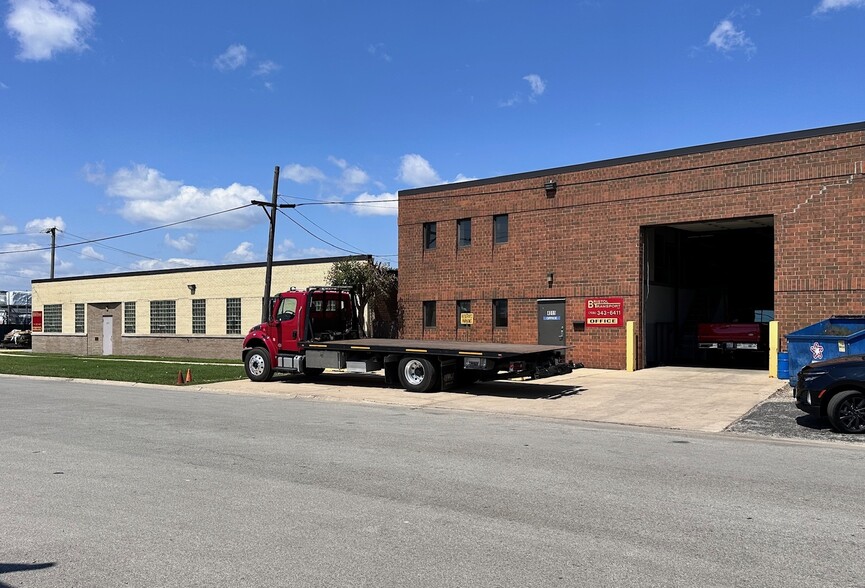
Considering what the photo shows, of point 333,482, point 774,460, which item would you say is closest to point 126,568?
point 333,482

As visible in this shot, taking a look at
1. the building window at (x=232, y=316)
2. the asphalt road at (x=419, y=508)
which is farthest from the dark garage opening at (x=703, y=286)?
the building window at (x=232, y=316)

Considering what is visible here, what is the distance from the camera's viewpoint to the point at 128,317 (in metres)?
38.4

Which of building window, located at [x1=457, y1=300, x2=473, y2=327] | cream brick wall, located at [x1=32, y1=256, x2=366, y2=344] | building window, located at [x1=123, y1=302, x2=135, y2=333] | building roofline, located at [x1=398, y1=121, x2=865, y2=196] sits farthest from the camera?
building window, located at [x1=123, y1=302, x2=135, y2=333]

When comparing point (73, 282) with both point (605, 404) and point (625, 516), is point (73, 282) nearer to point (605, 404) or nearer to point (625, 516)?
point (605, 404)

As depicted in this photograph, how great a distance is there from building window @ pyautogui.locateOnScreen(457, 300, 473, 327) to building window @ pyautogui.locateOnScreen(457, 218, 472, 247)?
2.08m

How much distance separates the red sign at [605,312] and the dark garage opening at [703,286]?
2.95ft

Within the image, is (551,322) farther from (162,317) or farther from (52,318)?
(52,318)

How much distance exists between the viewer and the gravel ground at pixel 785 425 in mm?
10938

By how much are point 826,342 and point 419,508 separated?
12.6 metres

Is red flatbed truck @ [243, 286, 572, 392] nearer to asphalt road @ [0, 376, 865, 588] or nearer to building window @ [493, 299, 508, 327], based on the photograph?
asphalt road @ [0, 376, 865, 588]

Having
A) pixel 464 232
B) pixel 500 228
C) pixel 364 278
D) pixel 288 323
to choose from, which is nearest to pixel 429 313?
pixel 364 278

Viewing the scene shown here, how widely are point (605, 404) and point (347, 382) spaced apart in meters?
7.85

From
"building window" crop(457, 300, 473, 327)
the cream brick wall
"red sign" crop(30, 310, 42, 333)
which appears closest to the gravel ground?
"building window" crop(457, 300, 473, 327)

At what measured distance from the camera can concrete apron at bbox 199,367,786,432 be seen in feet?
Answer: 44.2
